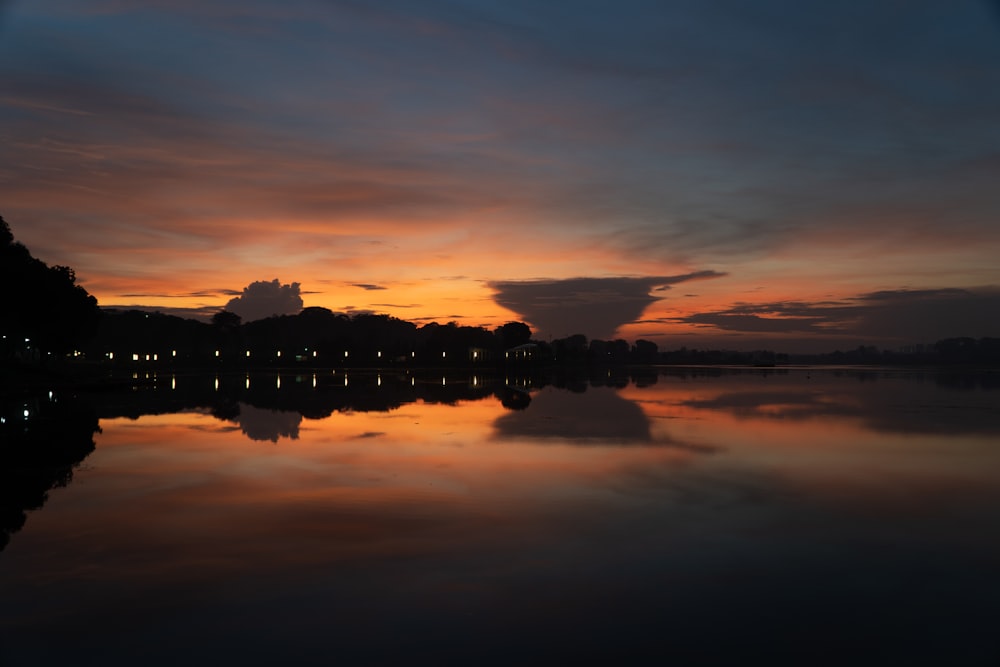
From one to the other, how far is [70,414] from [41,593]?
3121 cm

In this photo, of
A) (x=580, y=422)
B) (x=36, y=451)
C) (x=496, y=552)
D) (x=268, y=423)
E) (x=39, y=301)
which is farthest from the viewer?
(x=39, y=301)

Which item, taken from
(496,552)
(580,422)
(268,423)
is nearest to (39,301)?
(268,423)

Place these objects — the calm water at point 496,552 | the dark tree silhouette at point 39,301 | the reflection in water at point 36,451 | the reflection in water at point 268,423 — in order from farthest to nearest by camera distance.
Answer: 1. the dark tree silhouette at point 39,301
2. the reflection in water at point 268,423
3. the reflection in water at point 36,451
4. the calm water at point 496,552

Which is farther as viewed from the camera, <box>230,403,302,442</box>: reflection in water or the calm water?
<box>230,403,302,442</box>: reflection in water

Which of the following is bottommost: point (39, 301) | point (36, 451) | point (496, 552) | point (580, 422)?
point (496, 552)

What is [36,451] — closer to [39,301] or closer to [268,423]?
[268,423]

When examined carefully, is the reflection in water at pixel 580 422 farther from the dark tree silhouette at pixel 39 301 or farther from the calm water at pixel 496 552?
the dark tree silhouette at pixel 39 301

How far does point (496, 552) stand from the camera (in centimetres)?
1324

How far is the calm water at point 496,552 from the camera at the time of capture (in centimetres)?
948

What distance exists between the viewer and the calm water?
9484mm

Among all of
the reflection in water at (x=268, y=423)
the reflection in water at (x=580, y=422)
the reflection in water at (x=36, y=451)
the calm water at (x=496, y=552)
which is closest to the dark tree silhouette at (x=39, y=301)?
the reflection in water at (x=36, y=451)

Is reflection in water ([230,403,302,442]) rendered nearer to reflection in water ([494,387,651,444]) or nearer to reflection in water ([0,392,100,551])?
reflection in water ([0,392,100,551])

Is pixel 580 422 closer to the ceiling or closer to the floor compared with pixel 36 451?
closer to the floor

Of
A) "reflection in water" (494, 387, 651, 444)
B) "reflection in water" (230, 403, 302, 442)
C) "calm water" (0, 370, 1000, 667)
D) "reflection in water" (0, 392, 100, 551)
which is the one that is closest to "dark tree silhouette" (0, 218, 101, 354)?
"reflection in water" (0, 392, 100, 551)
